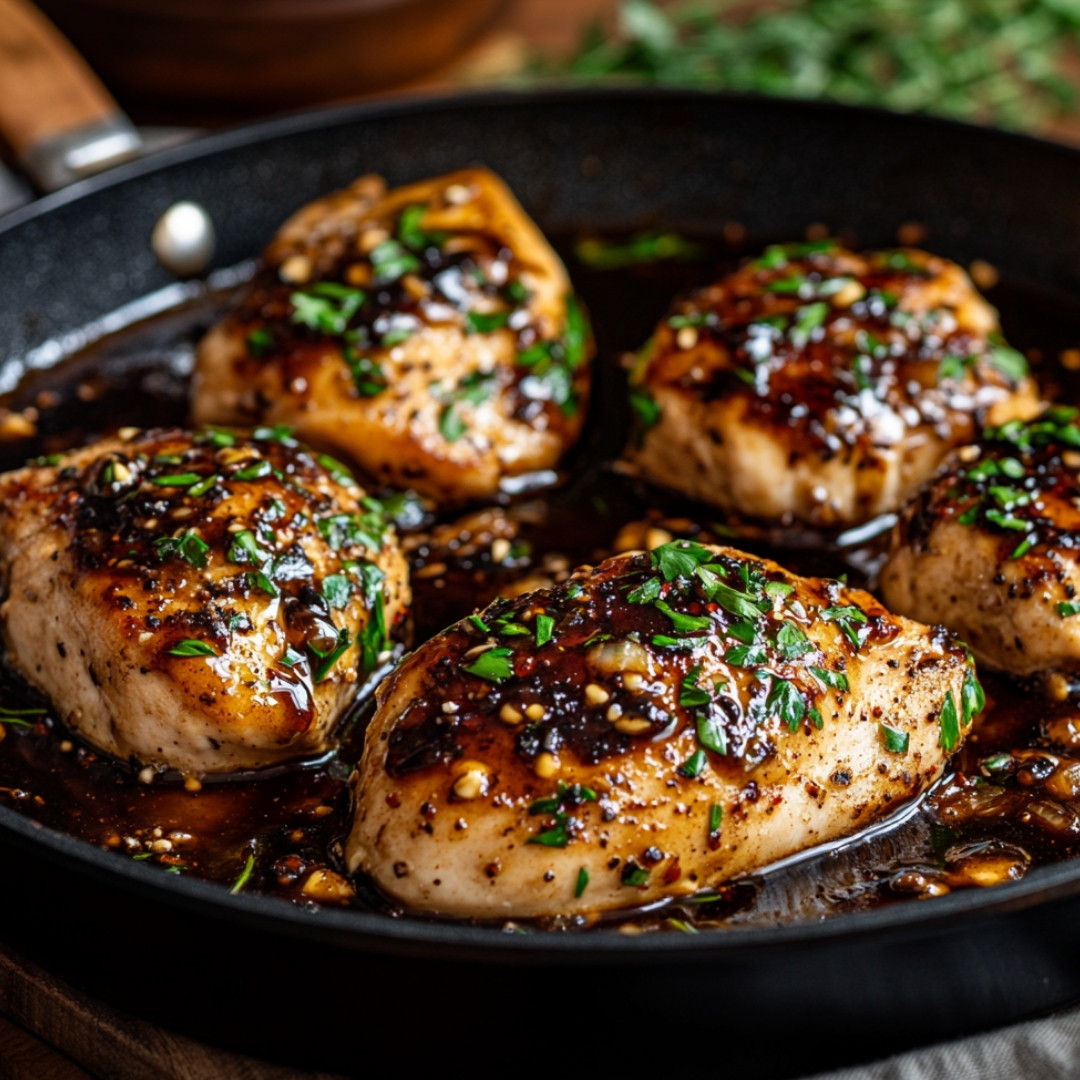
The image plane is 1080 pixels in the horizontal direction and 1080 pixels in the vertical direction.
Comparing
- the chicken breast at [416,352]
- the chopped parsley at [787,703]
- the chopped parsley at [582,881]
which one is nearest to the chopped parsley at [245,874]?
the chopped parsley at [582,881]

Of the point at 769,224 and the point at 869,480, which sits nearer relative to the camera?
the point at 869,480

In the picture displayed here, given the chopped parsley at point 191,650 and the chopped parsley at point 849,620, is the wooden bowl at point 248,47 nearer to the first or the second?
the chopped parsley at point 191,650

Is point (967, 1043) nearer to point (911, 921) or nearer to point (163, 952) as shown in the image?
point (911, 921)

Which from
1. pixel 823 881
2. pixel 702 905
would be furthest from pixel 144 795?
pixel 823 881

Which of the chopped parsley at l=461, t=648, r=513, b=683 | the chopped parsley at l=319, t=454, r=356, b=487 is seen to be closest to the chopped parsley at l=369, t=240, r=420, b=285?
the chopped parsley at l=319, t=454, r=356, b=487

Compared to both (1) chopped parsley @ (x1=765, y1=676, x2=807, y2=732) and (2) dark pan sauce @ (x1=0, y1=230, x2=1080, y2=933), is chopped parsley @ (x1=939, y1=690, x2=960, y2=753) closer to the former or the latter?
(2) dark pan sauce @ (x1=0, y1=230, x2=1080, y2=933)
